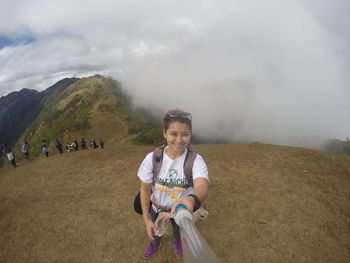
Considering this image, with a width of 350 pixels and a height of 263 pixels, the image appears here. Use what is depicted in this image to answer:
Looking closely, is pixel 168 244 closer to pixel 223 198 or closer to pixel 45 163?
pixel 223 198

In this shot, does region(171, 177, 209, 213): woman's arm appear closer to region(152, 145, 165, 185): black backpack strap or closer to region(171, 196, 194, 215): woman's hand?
region(171, 196, 194, 215): woman's hand

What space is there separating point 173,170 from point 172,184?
0.73 ft

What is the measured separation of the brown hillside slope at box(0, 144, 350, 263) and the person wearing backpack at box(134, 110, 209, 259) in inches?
166

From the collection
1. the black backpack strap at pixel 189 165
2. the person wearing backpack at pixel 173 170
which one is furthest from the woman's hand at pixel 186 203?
the black backpack strap at pixel 189 165

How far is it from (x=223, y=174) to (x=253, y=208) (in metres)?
3.07

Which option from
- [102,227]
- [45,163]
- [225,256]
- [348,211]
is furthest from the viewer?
[45,163]

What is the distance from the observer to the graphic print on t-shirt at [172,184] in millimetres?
4305

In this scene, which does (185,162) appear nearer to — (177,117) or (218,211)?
(177,117)

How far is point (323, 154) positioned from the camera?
629 inches

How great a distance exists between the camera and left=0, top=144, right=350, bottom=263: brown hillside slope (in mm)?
8688

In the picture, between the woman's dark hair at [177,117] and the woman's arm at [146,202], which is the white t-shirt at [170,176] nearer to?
the woman's arm at [146,202]

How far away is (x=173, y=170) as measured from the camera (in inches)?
170

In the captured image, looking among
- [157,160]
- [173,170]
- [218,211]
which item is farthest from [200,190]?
[218,211]

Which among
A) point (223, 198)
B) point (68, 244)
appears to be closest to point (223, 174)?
point (223, 198)
